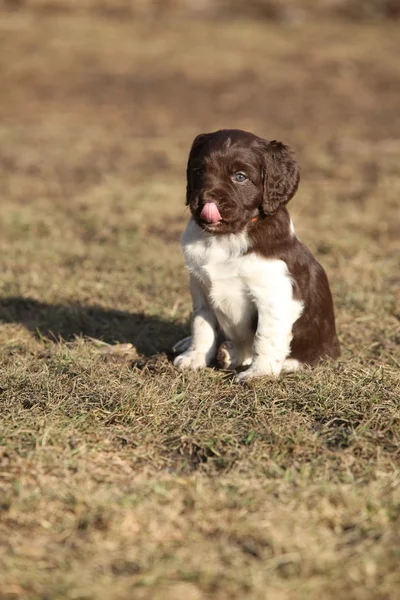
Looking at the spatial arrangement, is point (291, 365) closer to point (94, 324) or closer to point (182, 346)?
point (182, 346)

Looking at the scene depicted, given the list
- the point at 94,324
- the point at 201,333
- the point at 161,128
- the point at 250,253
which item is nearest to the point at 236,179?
the point at 250,253

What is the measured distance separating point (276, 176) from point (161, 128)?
10.4 m

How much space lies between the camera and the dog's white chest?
4.57 metres

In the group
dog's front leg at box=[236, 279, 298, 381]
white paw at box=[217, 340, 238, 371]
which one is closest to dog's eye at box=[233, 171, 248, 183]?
dog's front leg at box=[236, 279, 298, 381]

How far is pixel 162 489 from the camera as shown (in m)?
3.47

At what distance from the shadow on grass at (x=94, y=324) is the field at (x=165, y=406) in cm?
2

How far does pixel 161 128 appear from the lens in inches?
578

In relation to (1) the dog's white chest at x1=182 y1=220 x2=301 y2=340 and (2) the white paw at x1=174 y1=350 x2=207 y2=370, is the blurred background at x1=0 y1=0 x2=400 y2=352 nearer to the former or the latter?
(2) the white paw at x1=174 y1=350 x2=207 y2=370

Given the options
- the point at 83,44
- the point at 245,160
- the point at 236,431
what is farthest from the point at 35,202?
the point at 83,44

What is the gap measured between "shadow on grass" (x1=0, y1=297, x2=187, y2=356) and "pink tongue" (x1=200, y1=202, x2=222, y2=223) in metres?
1.34

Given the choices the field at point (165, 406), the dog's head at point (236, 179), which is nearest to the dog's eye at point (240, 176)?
the dog's head at point (236, 179)

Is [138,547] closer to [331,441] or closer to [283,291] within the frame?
[331,441]

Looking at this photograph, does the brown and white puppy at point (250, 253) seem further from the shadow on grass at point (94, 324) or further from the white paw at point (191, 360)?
the shadow on grass at point (94, 324)

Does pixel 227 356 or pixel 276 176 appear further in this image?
pixel 227 356
